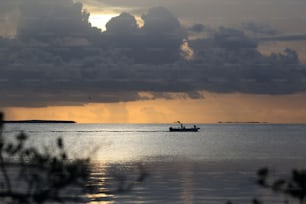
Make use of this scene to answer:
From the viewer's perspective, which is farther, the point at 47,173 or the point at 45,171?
the point at 45,171

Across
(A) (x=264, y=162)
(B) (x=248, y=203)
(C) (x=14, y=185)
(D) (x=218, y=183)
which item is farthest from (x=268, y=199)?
(A) (x=264, y=162)

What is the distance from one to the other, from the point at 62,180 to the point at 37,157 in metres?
0.87

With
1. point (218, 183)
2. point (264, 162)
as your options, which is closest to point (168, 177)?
point (218, 183)

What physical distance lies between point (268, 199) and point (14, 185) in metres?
22.7

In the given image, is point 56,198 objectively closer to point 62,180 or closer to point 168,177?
point 62,180

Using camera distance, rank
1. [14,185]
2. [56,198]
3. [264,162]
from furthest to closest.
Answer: [264,162], [14,185], [56,198]

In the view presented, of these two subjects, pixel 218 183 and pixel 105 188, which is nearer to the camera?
pixel 105 188

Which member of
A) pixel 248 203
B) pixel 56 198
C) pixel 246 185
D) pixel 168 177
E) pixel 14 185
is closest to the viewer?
pixel 56 198

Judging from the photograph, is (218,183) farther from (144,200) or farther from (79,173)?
(79,173)

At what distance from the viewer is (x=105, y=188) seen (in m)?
63.1

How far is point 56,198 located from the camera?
426 inches

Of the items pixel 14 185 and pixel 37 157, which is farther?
pixel 14 185

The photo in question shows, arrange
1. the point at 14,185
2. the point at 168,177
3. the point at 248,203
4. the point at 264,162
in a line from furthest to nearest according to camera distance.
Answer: the point at 264,162
the point at 168,177
the point at 14,185
the point at 248,203

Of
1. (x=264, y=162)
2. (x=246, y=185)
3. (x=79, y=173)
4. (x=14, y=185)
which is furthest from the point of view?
(x=264, y=162)
